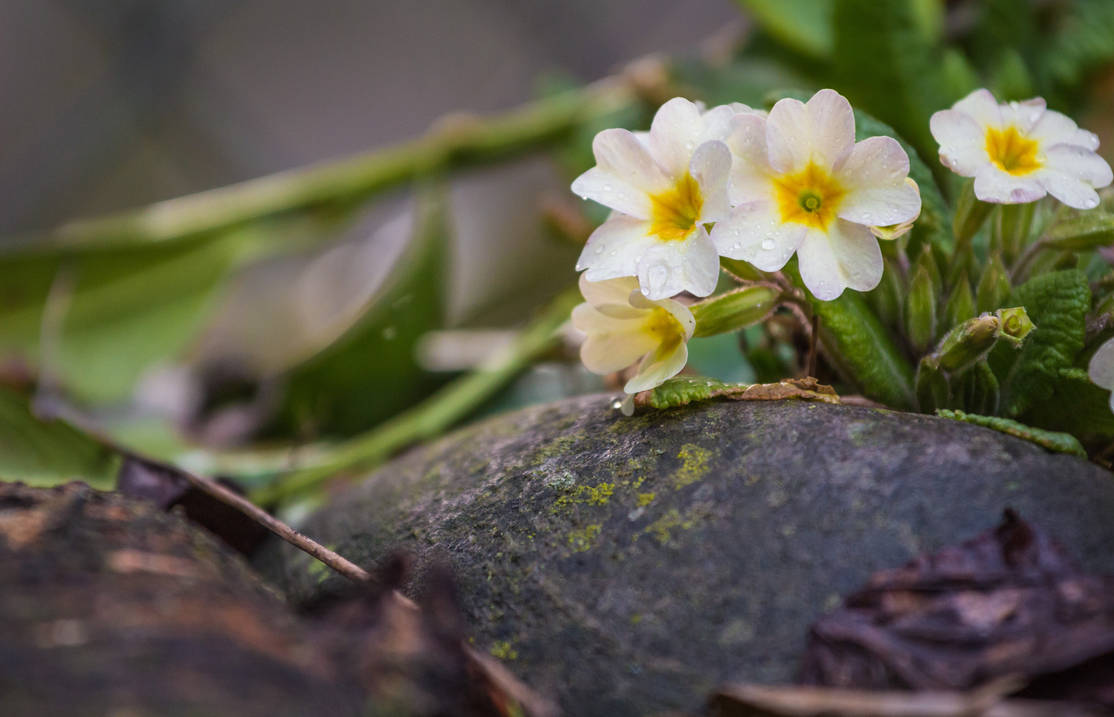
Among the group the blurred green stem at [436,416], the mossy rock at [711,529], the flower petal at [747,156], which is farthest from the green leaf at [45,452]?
the flower petal at [747,156]

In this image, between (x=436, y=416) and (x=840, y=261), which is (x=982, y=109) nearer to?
(x=840, y=261)

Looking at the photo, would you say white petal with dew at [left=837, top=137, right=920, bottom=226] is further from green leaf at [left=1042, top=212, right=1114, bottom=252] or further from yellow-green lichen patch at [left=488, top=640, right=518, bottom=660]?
yellow-green lichen patch at [left=488, top=640, right=518, bottom=660]

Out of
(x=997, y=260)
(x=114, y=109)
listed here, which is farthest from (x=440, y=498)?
(x=114, y=109)

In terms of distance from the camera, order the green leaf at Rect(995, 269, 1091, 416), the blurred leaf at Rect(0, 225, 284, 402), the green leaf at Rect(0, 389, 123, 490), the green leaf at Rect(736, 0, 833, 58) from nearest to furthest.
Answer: the green leaf at Rect(995, 269, 1091, 416) < the green leaf at Rect(0, 389, 123, 490) < the green leaf at Rect(736, 0, 833, 58) < the blurred leaf at Rect(0, 225, 284, 402)

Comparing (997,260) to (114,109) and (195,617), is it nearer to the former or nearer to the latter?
(195,617)

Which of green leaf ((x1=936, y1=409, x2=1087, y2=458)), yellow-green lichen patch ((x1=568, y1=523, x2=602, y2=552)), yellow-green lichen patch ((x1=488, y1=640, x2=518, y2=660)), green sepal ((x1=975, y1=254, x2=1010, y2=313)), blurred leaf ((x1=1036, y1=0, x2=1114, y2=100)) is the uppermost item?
blurred leaf ((x1=1036, y1=0, x2=1114, y2=100))

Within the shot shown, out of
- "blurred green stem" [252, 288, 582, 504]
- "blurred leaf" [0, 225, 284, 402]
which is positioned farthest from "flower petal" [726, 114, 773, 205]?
"blurred leaf" [0, 225, 284, 402]

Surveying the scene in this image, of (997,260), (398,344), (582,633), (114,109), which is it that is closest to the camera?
(582,633)
